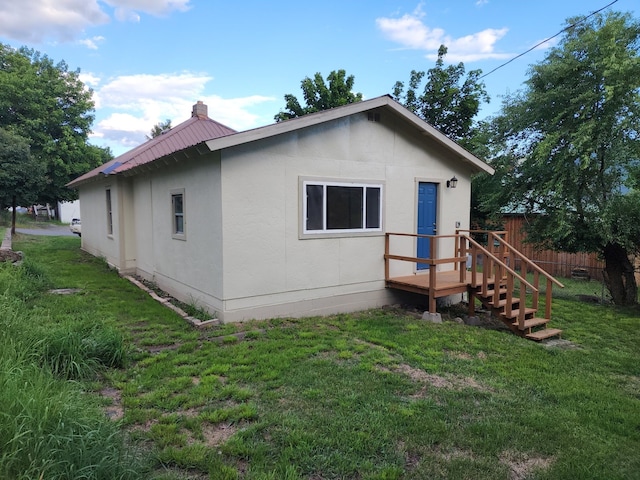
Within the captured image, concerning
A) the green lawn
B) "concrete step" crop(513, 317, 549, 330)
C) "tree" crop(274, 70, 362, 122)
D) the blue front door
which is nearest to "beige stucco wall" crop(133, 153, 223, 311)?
the green lawn

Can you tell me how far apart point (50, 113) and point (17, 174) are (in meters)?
11.7

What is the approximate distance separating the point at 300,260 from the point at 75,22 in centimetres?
1486

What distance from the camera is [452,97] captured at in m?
18.1

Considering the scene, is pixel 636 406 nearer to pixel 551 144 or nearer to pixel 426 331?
pixel 426 331

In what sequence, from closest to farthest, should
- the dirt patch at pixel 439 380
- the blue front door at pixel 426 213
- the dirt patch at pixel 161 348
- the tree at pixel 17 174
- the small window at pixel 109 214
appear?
the dirt patch at pixel 439 380 < the dirt patch at pixel 161 348 < the blue front door at pixel 426 213 < the small window at pixel 109 214 < the tree at pixel 17 174

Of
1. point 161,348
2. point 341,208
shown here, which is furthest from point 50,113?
point 161,348

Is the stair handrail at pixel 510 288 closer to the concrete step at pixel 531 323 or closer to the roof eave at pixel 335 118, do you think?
the concrete step at pixel 531 323

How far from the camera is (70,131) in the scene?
92.4 ft

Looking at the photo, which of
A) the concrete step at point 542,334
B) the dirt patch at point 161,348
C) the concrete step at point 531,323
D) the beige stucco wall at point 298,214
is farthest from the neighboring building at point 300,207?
the concrete step at point 542,334

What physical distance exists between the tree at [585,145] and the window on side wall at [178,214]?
8.21m

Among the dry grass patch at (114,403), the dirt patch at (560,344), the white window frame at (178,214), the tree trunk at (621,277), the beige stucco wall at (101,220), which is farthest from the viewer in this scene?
the beige stucco wall at (101,220)

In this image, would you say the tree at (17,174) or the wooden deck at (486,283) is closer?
the wooden deck at (486,283)

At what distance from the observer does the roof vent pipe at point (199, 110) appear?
12.7m

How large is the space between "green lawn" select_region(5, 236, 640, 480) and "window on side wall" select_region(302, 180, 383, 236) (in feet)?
5.70
